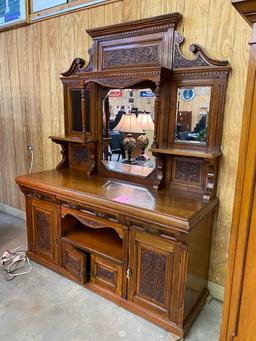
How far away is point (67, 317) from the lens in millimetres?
1868

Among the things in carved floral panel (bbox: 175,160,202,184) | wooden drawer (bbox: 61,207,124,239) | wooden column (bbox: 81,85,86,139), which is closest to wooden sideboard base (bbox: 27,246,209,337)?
wooden drawer (bbox: 61,207,124,239)

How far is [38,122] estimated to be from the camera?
296 cm

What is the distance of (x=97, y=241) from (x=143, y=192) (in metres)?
0.58

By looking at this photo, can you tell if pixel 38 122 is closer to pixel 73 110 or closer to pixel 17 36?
pixel 73 110

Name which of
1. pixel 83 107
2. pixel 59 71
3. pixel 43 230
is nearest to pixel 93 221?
pixel 43 230

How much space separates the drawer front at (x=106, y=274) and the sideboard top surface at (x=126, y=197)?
49 cm

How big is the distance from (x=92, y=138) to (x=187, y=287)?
4.78 ft

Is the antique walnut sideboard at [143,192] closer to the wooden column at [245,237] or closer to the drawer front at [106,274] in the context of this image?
the drawer front at [106,274]

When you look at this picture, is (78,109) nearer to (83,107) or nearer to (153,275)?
(83,107)

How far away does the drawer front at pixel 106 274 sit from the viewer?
1951 mm

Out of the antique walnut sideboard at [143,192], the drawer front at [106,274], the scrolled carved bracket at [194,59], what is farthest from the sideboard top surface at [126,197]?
the scrolled carved bracket at [194,59]

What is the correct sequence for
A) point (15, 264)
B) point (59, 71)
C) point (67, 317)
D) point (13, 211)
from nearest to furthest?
1. point (67, 317)
2. point (15, 264)
3. point (59, 71)
4. point (13, 211)

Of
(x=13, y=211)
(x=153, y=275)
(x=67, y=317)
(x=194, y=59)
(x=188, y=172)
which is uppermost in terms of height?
(x=194, y=59)

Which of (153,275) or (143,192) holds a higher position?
(143,192)
